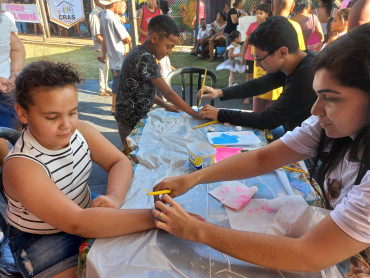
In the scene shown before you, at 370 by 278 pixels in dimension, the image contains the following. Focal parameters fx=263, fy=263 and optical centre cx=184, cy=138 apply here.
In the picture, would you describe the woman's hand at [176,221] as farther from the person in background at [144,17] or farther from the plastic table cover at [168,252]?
the person in background at [144,17]

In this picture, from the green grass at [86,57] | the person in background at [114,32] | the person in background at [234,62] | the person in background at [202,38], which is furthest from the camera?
the person in background at [202,38]

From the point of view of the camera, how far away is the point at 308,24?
3.83 m

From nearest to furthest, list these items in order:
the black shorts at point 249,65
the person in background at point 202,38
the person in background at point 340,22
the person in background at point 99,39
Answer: the person in background at point 340,22
the person in background at point 99,39
the black shorts at point 249,65
the person in background at point 202,38

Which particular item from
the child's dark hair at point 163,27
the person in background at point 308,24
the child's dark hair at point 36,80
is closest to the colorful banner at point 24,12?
the person in background at point 308,24

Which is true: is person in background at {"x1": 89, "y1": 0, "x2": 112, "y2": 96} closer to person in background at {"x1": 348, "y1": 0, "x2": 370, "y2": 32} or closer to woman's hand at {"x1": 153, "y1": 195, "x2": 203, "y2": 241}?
person in background at {"x1": 348, "y1": 0, "x2": 370, "y2": 32}

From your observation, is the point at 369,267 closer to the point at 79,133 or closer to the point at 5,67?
the point at 79,133

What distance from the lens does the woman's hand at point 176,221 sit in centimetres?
84

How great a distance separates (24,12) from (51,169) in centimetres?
921

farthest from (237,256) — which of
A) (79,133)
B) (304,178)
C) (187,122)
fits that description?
(187,122)

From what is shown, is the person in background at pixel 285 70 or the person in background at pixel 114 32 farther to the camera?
the person in background at pixel 114 32

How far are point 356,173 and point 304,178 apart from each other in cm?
33

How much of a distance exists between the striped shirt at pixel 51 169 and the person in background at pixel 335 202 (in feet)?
1.38

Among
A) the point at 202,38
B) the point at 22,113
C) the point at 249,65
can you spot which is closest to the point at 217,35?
the point at 202,38

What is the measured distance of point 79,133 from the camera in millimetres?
1207
